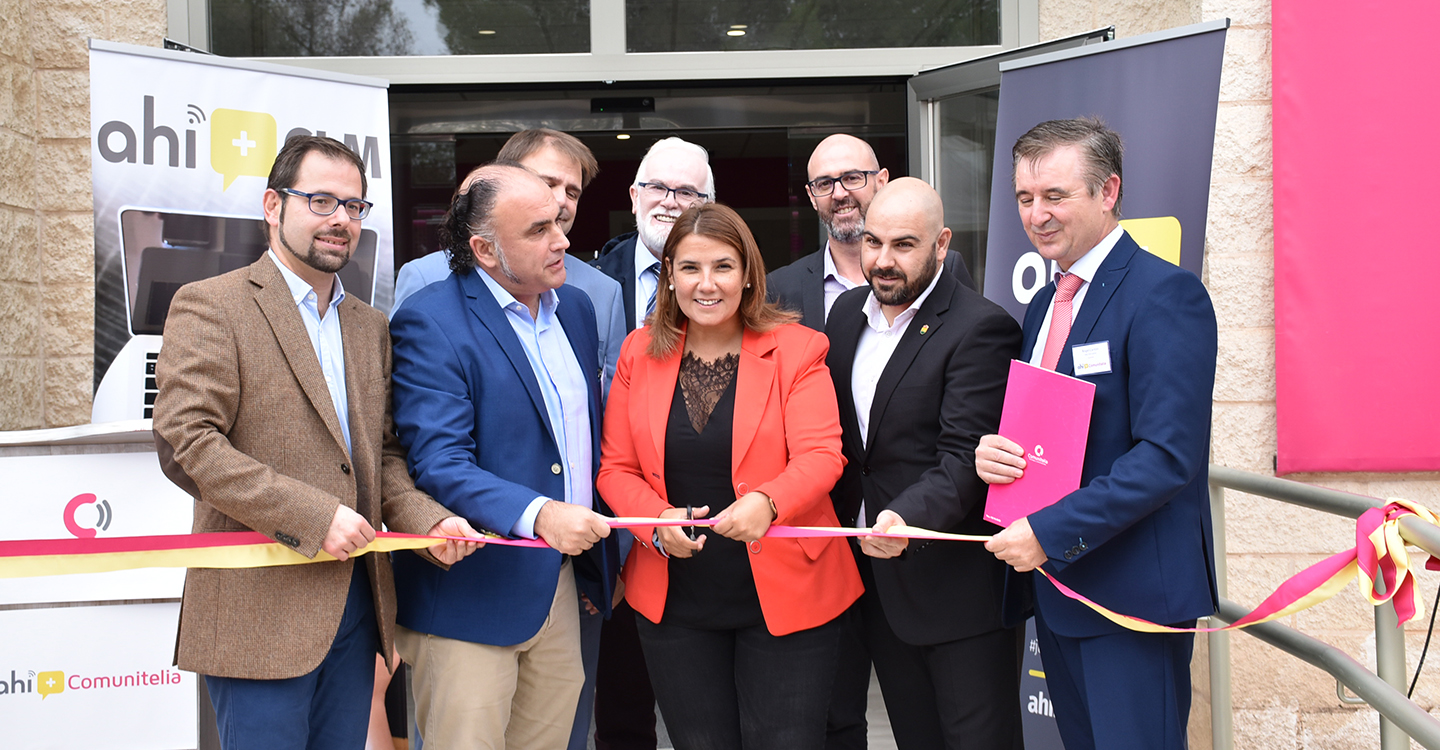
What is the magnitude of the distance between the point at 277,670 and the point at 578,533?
2.20 feet

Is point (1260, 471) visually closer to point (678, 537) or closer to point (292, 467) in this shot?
point (678, 537)

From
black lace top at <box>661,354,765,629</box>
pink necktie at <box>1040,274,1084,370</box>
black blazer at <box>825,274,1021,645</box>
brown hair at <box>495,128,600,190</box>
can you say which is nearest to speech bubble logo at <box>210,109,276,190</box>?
brown hair at <box>495,128,600,190</box>

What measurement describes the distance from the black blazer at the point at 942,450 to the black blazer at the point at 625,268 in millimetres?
1292

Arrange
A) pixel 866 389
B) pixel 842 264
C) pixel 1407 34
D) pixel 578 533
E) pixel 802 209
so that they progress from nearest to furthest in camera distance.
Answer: pixel 578 533 < pixel 866 389 < pixel 842 264 < pixel 1407 34 < pixel 802 209

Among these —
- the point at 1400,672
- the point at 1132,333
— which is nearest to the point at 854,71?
the point at 1132,333

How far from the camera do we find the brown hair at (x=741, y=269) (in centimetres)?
238

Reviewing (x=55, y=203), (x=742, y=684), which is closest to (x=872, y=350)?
(x=742, y=684)

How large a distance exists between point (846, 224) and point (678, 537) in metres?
1.60

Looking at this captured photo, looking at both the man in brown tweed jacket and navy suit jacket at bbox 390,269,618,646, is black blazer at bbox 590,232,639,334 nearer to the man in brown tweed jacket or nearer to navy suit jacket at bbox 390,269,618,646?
navy suit jacket at bbox 390,269,618,646

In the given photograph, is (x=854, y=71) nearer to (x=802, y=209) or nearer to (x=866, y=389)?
(x=802, y=209)

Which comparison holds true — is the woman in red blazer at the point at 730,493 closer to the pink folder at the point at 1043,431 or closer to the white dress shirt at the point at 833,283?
the pink folder at the point at 1043,431

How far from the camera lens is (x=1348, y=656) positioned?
2.14m

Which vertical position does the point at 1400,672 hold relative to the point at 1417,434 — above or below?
below

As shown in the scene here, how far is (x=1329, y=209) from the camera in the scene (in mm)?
3740
